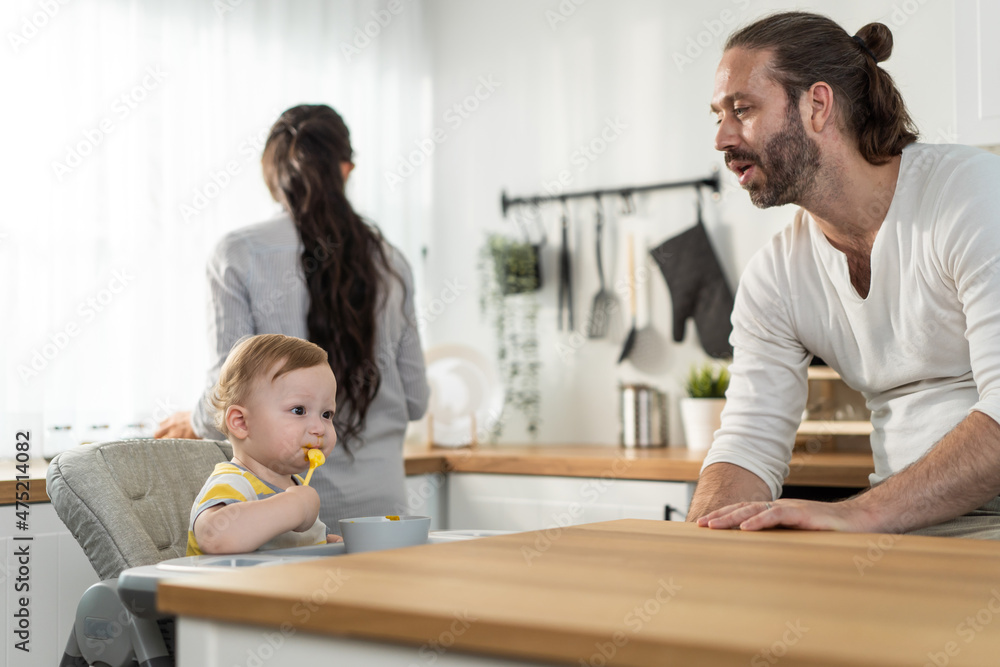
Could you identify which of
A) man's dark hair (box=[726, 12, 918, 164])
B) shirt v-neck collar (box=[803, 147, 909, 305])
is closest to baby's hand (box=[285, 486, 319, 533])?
shirt v-neck collar (box=[803, 147, 909, 305])

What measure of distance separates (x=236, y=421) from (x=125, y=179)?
160 cm

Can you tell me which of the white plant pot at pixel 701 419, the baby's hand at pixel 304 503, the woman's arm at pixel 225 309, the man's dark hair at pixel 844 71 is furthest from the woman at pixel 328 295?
the white plant pot at pixel 701 419

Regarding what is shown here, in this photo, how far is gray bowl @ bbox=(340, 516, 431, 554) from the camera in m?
1.03

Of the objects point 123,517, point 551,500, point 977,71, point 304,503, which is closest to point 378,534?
point 304,503

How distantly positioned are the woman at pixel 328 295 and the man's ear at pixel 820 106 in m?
0.82

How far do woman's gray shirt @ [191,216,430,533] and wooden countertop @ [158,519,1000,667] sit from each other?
0.90 m

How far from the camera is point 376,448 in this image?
1829 millimetres

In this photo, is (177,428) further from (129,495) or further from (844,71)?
(844,71)

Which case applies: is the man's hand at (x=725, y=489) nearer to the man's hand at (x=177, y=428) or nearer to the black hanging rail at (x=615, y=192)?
the man's hand at (x=177, y=428)

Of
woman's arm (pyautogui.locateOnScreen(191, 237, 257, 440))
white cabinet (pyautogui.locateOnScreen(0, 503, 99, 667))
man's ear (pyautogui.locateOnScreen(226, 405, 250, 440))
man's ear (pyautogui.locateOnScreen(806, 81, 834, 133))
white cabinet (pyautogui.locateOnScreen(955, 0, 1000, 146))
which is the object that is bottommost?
white cabinet (pyautogui.locateOnScreen(0, 503, 99, 667))

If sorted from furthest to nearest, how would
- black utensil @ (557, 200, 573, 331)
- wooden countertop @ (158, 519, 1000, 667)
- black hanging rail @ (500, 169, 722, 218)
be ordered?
black utensil @ (557, 200, 573, 331) < black hanging rail @ (500, 169, 722, 218) < wooden countertop @ (158, 519, 1000, 667)

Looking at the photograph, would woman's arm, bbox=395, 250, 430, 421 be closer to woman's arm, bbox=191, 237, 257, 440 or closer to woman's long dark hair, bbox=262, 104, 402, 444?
woman's long dark hair, bbox=262, 104, 402, 444

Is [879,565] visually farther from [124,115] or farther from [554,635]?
[124,115]

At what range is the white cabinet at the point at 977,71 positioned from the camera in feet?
7.32
